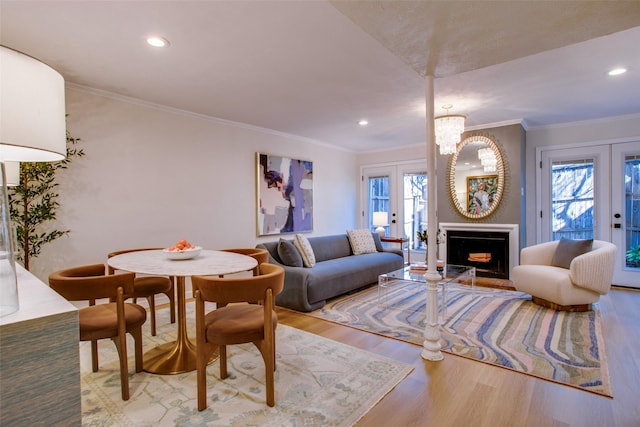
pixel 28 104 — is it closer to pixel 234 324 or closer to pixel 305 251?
pixel 234 324

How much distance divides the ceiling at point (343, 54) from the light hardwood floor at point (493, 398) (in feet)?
6.97

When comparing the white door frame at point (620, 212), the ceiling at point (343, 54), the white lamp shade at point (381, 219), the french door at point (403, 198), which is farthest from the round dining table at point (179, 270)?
the white door frame at point (620, 212)

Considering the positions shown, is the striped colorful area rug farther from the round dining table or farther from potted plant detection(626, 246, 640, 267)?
potted plant detection(626, 246, 640, 267)

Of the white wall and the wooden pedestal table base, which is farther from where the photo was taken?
the white wall

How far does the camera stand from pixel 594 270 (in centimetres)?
334

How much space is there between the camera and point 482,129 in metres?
5.19

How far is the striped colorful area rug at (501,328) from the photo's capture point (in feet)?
7.68

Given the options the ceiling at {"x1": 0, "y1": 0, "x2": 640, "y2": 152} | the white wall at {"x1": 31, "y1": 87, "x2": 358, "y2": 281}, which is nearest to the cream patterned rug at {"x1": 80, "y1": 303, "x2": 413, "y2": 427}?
the white wall at {"x1": 31, "y1": 87, "x2": 358, "y2": 281}

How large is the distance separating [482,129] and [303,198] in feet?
10.4

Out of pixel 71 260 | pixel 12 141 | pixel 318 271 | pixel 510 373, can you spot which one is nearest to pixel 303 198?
pixel 318 271

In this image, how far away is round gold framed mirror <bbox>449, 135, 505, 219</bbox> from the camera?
509 centimetres

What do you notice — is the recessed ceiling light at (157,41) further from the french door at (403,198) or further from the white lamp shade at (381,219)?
the french door at (403,198)

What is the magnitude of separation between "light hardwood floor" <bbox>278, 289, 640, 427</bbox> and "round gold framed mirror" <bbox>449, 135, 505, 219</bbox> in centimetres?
280

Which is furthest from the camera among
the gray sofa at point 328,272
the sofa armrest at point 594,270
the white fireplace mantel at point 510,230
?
the white fireplace mantel at point 510,230
